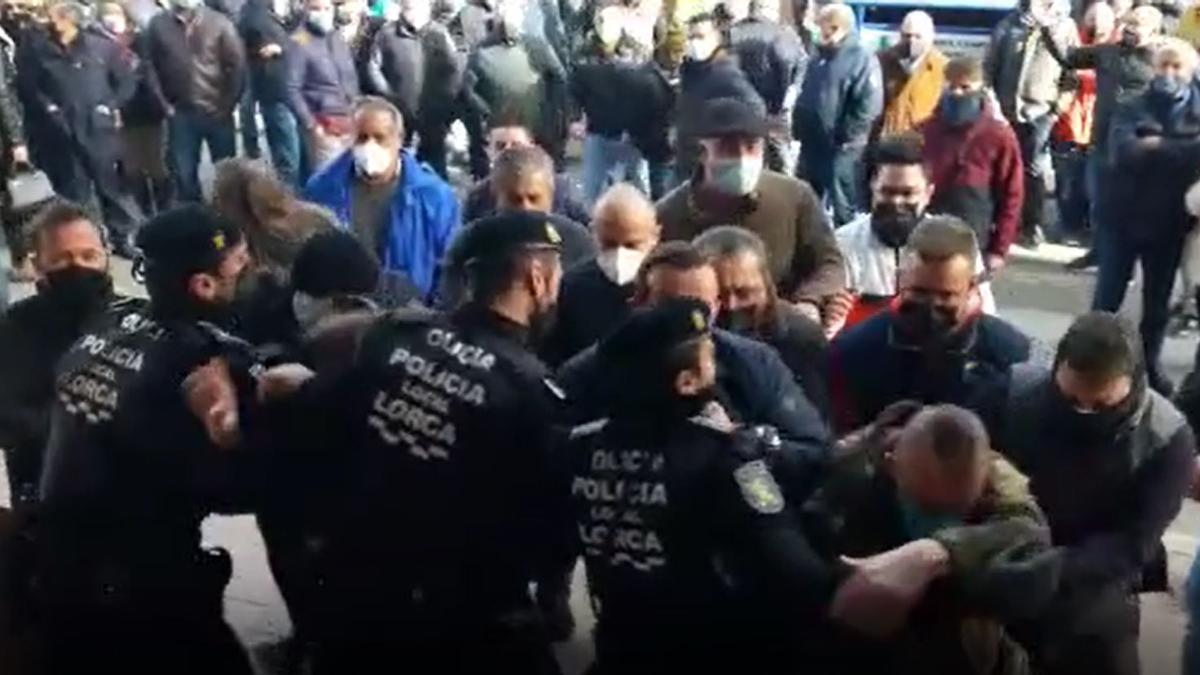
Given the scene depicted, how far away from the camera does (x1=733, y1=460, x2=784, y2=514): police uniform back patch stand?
3652 mm

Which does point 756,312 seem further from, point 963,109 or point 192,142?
point 192,142

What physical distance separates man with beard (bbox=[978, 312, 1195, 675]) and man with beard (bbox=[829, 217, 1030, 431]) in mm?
475

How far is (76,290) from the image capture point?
198 inches

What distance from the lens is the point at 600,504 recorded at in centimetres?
385

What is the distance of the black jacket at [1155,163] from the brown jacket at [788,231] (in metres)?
3.06

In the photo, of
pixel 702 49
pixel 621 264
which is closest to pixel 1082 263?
pixel 702 49

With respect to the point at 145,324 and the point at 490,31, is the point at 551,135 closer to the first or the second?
the point at 490,31

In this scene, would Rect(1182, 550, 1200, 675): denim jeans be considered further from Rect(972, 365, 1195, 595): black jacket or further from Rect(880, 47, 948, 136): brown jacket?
Rect(880, 47, 948, 136): brown jacket

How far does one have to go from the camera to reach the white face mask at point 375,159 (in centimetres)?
704

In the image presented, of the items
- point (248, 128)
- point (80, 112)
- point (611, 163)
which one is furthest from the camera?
point (248, 128)

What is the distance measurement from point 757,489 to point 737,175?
2677mm

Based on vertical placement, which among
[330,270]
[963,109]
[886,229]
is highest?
[330,270]

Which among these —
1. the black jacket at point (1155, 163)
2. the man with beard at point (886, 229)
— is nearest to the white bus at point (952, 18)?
the black jacket at point (1155, 163)

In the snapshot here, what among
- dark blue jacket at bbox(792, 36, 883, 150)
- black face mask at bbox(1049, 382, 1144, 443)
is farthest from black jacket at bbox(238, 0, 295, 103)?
black face mask at bbox(1049, 382, 1144, 443)
